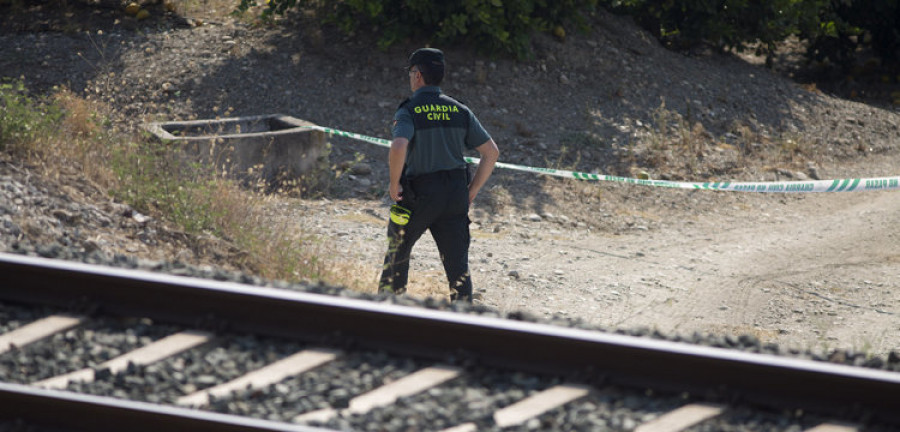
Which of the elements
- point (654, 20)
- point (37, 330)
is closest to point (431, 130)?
point (37, 330)

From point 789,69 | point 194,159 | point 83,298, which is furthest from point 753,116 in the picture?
point 83,298

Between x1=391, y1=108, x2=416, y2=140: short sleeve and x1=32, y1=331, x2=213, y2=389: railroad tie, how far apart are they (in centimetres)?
187

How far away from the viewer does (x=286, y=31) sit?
13.4 meters

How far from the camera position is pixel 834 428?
3.20 m

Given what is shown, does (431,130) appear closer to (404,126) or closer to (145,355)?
(404,126)

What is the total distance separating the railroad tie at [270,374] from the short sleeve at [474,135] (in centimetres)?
211

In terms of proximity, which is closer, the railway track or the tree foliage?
the railway track

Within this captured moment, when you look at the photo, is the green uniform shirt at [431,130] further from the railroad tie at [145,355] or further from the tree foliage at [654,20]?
the tree foliage at [654,20]

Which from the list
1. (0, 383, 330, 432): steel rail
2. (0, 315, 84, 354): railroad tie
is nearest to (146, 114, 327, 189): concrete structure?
(0, 315, 84, 354): railroad tie

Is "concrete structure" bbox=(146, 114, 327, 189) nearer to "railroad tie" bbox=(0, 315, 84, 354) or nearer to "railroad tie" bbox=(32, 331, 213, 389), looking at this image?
"railroad tie" bbox=(0, 315, 84, 354)

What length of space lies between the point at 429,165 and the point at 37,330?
2.44 meters

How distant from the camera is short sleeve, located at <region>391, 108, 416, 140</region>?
516 centimetres

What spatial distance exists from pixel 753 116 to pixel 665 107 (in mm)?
1551

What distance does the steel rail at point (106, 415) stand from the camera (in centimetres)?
309
